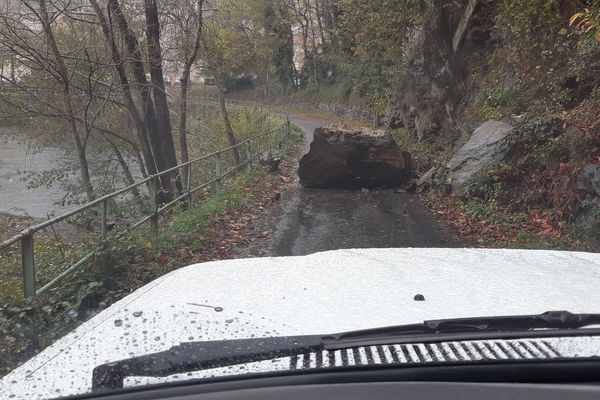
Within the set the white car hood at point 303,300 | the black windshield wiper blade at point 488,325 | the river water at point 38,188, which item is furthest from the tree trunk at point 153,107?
the black windshield wiper blade at point 488,325

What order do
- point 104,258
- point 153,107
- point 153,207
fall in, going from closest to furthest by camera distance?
point 104,258 < point 153,207 < point 153,107

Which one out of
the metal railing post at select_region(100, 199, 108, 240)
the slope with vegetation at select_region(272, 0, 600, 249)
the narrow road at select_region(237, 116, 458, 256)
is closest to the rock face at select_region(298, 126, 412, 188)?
the narrow road at select_region(237, 116, 458, 256)

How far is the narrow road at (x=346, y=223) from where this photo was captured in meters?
9.17

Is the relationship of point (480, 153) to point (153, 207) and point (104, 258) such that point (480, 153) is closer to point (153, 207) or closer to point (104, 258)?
point (153, 207)

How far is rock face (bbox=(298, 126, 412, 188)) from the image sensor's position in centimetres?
1478

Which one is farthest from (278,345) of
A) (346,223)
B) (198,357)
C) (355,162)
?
(355,162)

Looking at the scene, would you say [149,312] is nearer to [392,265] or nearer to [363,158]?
[392,265]

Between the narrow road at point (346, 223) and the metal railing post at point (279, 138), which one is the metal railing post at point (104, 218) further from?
the metal railing post at point (279, 138)

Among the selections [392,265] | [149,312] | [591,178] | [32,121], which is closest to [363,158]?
[591,178]

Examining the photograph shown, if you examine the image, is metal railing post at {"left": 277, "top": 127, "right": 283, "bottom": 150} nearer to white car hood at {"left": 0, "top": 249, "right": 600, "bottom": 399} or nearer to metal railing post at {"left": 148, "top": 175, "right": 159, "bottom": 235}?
metal railing post at {"left": 148, "top": 175, "right": 159, "bottom": 235}

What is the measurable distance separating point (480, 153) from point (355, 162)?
3.53 m

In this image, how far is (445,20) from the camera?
762 inches

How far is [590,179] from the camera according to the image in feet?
27.9

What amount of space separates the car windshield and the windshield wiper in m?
0.01
